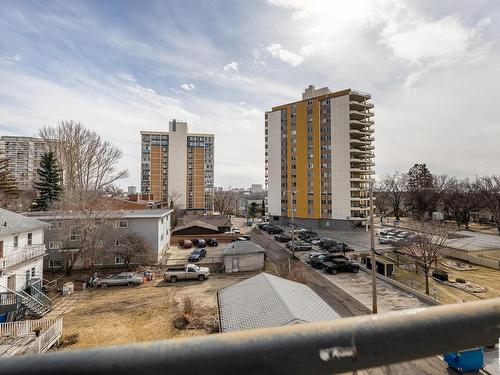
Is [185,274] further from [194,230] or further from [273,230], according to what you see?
[273,230]

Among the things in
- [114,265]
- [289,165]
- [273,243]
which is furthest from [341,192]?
[114,265]

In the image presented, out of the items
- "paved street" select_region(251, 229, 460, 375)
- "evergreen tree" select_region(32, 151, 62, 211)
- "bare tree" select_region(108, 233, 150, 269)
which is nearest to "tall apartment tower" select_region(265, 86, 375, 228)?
"paved street" select_region(251, 229, 460, 375)

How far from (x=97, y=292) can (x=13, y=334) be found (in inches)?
359

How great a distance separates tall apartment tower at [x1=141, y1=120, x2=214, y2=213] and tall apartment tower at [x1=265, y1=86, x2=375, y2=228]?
32835 mm

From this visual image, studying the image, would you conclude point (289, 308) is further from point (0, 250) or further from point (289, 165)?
point (289, 165)

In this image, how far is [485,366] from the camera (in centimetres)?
1249

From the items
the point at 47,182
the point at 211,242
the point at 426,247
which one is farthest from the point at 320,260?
the point at 47,182

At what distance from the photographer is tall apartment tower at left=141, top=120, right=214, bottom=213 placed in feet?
289

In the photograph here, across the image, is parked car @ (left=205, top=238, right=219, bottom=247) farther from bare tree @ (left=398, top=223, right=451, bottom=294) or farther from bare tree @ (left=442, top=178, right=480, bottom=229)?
bare tree @ (left=442, top=178, right=480, bottom=229)

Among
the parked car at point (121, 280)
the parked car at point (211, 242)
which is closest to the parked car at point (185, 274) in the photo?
the parked car at point (121, 280)

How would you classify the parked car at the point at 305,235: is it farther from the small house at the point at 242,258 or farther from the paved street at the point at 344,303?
the small house at the point at 242,258

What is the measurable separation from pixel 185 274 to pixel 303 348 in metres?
27.0

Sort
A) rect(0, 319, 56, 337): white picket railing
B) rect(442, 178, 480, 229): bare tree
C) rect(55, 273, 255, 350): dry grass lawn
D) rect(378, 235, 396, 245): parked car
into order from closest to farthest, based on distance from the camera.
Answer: rect(0, 319, 56, 337): white picket railing → rect(55, 273, 255, 350): dry grass lawn → rect(378, 235, 396, 245): parked car → rect(442, 178, 480, 229): bare tree

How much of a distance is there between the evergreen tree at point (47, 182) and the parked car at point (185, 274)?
26978 millimetres
